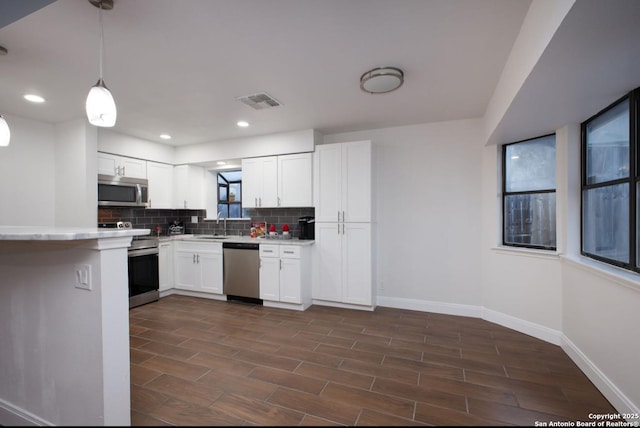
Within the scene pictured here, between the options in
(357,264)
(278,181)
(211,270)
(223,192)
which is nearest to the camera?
(357,264)

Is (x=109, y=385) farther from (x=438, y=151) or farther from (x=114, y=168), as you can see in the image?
(x=438, y=151)

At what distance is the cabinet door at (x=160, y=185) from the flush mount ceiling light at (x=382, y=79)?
3686mm

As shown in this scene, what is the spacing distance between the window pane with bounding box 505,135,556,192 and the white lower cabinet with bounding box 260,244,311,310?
2704 mm

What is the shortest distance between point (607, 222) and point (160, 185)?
5520mm

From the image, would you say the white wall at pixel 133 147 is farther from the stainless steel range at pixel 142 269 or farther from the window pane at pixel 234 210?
the window pane at pixel 234 210

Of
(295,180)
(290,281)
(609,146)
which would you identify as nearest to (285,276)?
(290,281)

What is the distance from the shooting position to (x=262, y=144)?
412 centimetres

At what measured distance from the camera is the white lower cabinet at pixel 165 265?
4195mm

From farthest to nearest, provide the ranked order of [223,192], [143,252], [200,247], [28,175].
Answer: [223,192]
[200,247]
[143,252]
[28,175]

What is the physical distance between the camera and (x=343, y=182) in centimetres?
370

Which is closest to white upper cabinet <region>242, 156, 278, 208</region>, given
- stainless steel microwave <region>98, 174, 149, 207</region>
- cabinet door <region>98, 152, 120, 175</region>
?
stainless steel microwave <region>98, 174, 149, 207</region>

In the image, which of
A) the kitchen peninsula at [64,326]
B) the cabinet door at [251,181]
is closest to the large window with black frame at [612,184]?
the kitchen peninsula at [64,326]

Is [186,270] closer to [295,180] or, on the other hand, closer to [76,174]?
[76,174]

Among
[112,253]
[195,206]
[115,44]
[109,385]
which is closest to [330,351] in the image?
[109,385]
